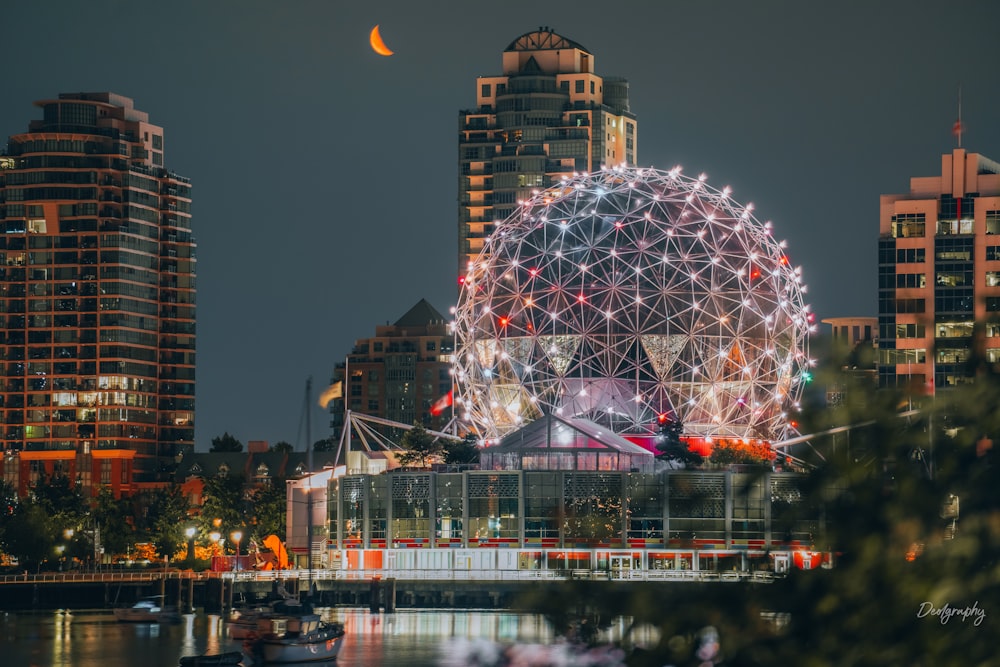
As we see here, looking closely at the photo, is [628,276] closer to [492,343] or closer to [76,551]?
[492,343]

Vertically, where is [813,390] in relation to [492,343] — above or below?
below

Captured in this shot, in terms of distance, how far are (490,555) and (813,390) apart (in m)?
124

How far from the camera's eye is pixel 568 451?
143500 millimetres

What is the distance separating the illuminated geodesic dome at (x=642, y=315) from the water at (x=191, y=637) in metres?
20.3

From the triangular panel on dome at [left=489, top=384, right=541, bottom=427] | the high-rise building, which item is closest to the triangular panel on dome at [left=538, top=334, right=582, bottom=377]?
the triangular panel on dome at [left=489, top=384, right=541, bottom=427]

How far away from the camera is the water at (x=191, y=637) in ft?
346

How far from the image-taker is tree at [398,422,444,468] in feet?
519

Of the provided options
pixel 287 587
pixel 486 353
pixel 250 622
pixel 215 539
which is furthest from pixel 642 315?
pixel 215 539

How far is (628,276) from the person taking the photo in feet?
493

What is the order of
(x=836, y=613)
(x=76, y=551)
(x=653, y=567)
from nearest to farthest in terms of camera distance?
(x=836, y=613) < (x=653, y=567) < (x=76, y=551)

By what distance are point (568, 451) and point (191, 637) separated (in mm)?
32153

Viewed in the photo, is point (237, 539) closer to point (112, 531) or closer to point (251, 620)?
point (112, 531)

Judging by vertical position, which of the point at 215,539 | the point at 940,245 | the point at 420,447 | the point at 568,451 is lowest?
the point at 215,539

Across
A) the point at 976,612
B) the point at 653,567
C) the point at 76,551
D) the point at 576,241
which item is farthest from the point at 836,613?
the point at 76,551
